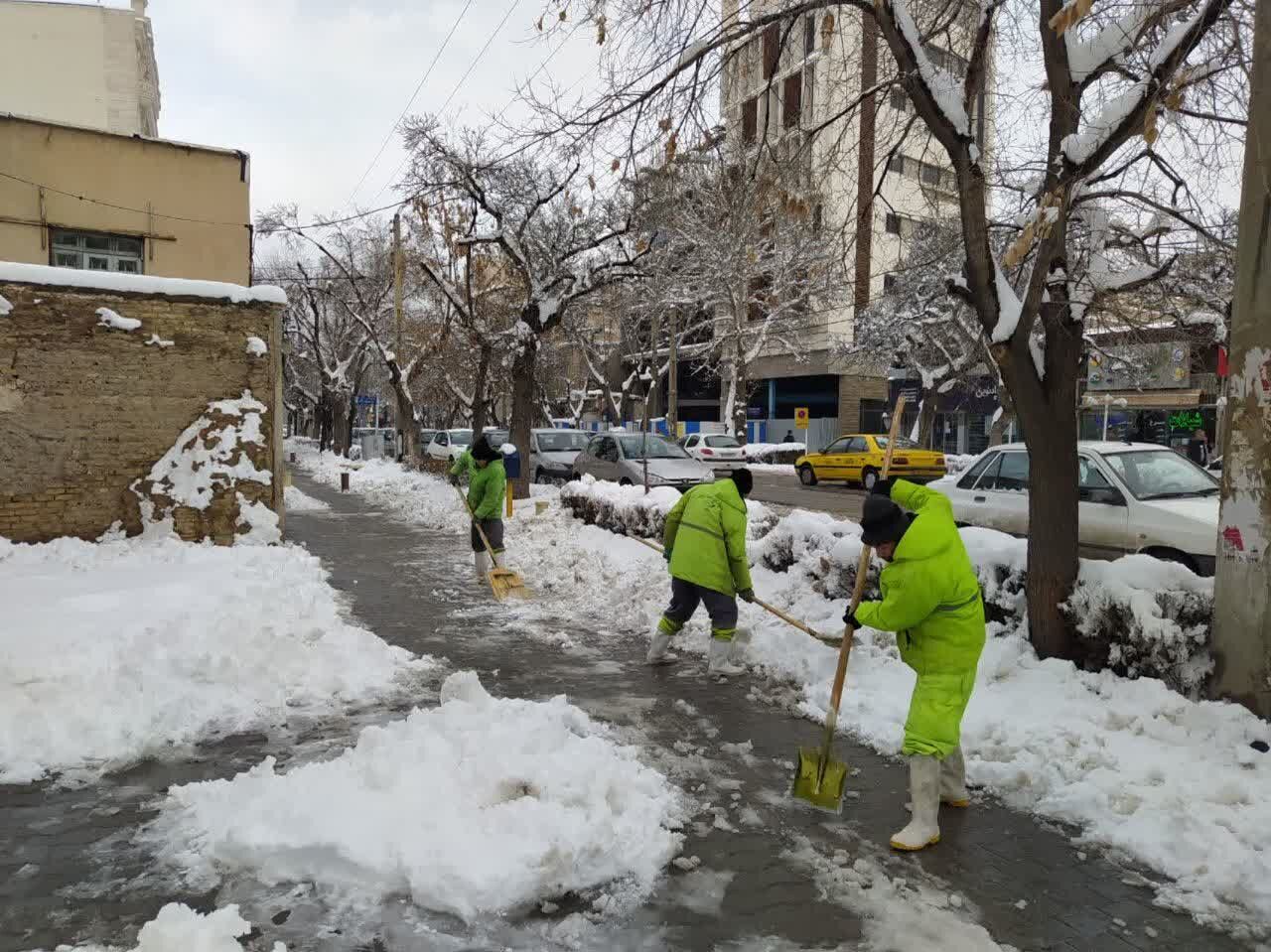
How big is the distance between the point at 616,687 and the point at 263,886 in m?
3.23

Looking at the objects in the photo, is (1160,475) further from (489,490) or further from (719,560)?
(489,490)

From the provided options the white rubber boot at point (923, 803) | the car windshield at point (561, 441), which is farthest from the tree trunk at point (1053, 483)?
the car windshield at point (561, 441)

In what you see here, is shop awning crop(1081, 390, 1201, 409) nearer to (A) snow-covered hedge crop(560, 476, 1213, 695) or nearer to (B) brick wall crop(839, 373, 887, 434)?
(B) brick wall crop(839, 373, 887, 434)

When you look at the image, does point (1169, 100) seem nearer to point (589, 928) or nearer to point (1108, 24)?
point (1108, 24)

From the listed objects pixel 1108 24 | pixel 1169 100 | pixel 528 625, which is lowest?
pixel 528 625

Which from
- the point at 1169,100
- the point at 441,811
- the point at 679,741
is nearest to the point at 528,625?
the point at 679,741

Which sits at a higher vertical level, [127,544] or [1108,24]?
[1108,24]

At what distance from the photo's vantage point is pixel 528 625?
27.4ft

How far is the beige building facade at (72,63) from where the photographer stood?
2823cm

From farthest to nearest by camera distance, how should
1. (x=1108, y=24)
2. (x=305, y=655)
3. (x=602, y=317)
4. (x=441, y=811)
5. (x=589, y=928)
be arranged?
(x=602, y=317), (x=305, y=655), (x=1108, y=24), (x=441, y=811), (x=589, y=928)

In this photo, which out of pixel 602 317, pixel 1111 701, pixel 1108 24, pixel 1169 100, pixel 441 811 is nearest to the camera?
pixel 441 811

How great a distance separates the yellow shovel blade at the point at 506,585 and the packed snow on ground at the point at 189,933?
20.9 feet

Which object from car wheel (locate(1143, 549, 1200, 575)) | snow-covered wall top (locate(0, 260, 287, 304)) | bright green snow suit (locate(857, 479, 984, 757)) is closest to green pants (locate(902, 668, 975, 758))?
bright green snow suit (locate(857, 479, 984, 757))

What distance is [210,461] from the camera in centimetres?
1048
